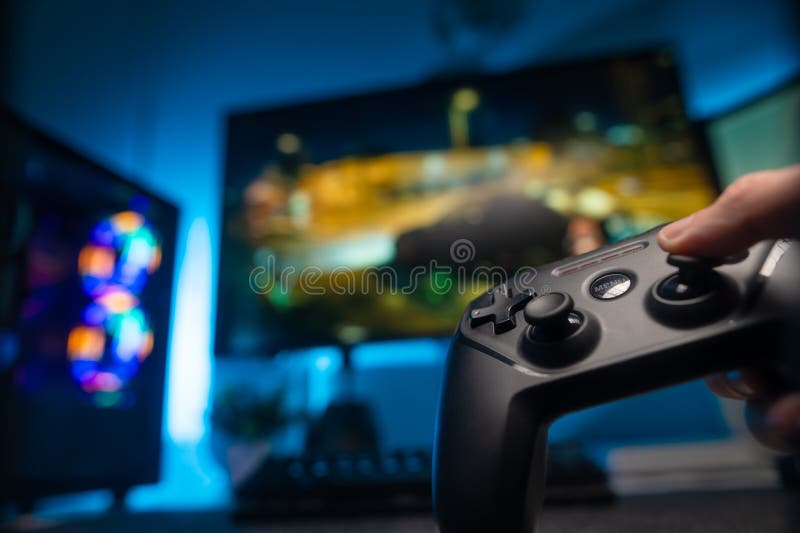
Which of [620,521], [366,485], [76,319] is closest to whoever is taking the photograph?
[620,521]

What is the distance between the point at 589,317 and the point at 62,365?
65 centimetres

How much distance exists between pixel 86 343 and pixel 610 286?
69cm

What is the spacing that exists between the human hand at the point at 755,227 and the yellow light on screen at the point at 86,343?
2.32ft

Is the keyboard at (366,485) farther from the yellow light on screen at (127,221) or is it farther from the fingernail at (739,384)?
the yellow light on screen at (127,221)

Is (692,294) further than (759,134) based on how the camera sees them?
No

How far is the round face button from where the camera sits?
0.27m

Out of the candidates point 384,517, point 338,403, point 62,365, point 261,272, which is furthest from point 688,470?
point 62,365

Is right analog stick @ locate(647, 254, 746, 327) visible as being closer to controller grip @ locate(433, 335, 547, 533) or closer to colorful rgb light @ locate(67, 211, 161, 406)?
controller grip @ locate(433, 335, 547, 533)

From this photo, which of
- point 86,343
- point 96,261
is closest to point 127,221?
point 96,261

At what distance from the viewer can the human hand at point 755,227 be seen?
24cm

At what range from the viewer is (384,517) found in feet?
1.60

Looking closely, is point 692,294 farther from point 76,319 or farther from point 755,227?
point 76,319

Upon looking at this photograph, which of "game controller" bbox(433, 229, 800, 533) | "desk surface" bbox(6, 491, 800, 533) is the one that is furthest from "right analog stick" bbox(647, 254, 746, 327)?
"desk surface" bbox(6, 491, 800, 533)

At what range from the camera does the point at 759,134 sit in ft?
2.64
